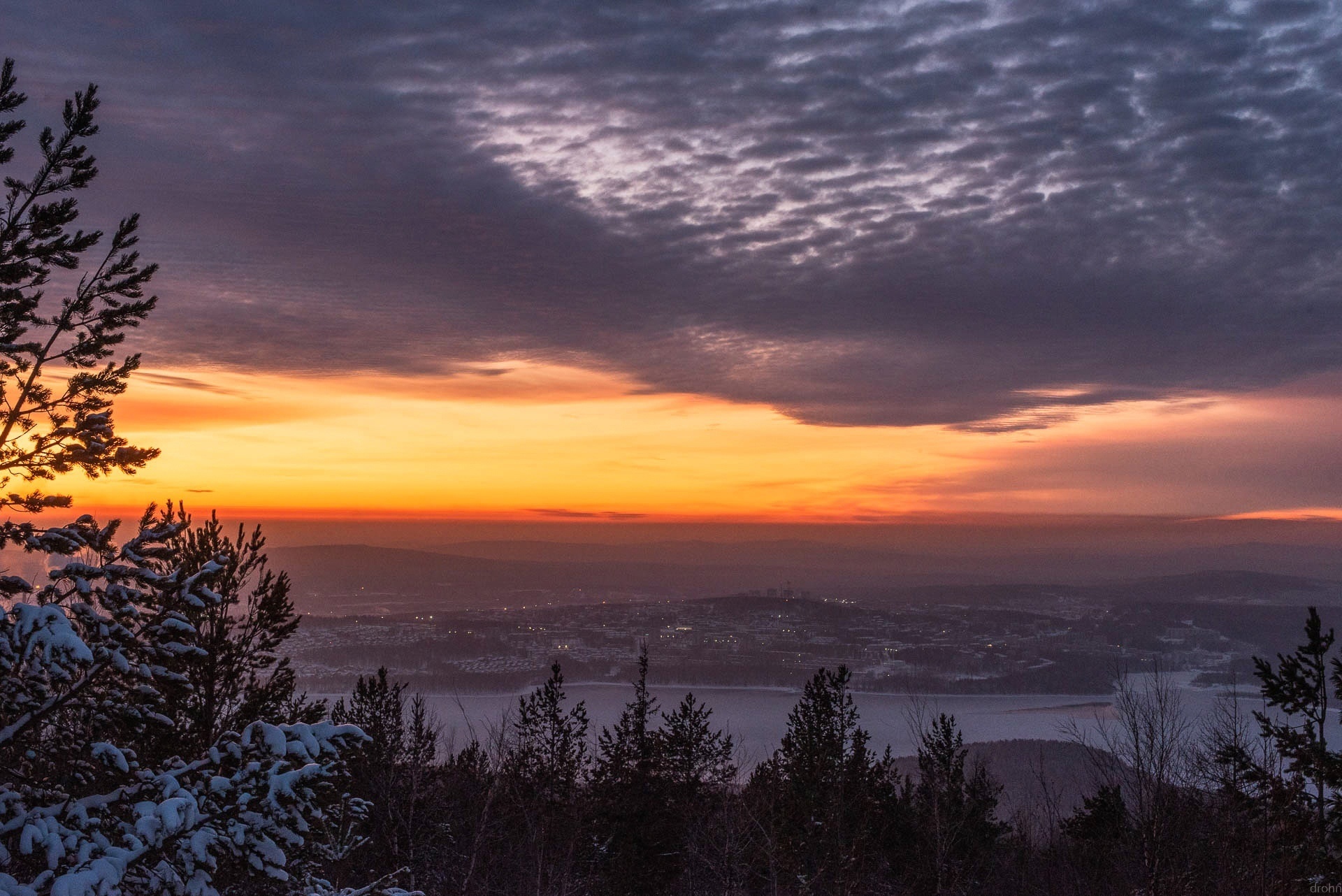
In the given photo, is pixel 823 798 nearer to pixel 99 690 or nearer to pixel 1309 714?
pixel 1309 714

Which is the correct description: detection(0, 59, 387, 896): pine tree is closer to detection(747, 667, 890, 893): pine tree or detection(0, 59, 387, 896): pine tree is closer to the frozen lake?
detection(747, 667, 890, 893): pine tree

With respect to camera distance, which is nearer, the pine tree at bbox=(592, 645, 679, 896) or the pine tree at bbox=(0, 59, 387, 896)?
the pine tree at bbox=(0, 59, 387, 896)

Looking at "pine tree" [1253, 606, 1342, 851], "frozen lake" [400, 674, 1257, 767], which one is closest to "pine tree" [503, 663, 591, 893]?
"pine tree" [1253, 606, 1342, 851]

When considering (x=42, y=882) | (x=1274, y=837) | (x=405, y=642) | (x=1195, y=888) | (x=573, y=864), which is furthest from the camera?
(x=405, y=642)

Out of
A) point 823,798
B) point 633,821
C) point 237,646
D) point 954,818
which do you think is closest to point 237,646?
point 237,646

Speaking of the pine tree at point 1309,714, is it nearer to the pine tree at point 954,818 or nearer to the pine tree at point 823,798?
the pine tree at point 823,798

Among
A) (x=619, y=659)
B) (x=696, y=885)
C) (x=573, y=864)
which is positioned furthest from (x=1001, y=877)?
(x=619, y=659)

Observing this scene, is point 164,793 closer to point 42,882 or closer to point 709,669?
point 42,882
